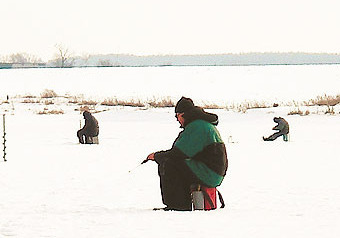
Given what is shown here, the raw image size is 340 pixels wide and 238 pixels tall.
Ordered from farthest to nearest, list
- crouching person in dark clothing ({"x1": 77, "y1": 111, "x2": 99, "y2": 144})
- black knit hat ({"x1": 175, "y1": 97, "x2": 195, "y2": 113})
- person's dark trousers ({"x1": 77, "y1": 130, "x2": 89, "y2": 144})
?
person's dark trousers ({"x1": 77, "y1": 130, "x2": 89, "y2": 144}) < crouching person in dark clothing ({"x1": 77, "y1": 111, "x2": 99, "y2": 144}) < black knit hat ({"x1": 175, "y1": 97, "x2": 195, "y2": 113})

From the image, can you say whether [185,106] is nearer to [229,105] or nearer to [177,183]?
[177,183]

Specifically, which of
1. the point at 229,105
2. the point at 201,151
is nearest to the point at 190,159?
the point at 201,151

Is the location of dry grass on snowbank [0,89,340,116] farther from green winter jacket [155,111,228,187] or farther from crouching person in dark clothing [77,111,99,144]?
green winter jacket [155,111,228,187]

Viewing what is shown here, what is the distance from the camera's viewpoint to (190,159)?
8234 mm

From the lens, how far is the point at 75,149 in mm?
17859

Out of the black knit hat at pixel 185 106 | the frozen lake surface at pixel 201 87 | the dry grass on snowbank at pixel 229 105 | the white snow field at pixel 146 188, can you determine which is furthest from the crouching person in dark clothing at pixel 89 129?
the frozen lake surface at pixel 201 87

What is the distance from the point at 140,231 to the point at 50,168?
283 inches

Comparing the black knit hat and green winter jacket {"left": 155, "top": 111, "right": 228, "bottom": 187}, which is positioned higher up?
the black knit hat

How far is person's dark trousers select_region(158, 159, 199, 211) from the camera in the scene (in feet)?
27.1

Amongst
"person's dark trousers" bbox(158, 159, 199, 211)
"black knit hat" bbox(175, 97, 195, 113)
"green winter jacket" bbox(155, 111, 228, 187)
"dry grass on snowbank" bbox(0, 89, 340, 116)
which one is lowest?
"person's dark trousers" bbox(158, 159, 199, 211)

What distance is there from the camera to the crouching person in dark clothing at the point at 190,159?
8195 millimetres

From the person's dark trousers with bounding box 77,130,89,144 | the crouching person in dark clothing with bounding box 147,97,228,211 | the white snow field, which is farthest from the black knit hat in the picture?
the person's dark trousers with bounding box 77,130,89,144

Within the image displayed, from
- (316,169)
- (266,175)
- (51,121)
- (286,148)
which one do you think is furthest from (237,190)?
(51,121)

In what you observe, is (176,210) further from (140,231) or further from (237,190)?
(237,190)
